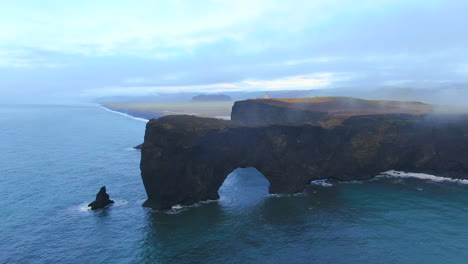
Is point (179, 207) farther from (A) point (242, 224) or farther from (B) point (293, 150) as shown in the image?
(B) point (293, 150)

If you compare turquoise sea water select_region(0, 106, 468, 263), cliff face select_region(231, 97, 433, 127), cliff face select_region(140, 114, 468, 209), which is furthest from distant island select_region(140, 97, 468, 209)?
turquoise sea water select_region(0, 106, 468, 263)

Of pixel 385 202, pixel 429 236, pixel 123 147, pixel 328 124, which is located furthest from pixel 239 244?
pixel 123 147

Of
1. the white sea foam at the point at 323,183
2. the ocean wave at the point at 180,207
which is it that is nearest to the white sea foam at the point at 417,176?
the white sea foam at the point at 323,183

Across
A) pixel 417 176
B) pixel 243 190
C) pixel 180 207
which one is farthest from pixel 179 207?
pixel 417 176

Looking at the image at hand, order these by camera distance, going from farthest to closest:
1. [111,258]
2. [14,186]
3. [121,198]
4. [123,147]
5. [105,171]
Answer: [123,147]
[105,171]
[14,186]
[121,198]
[111,258]

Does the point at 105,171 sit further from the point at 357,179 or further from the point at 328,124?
the point at 357,179

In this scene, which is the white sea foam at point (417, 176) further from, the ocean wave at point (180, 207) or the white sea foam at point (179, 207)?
the white sea foam at point (179, 207)
